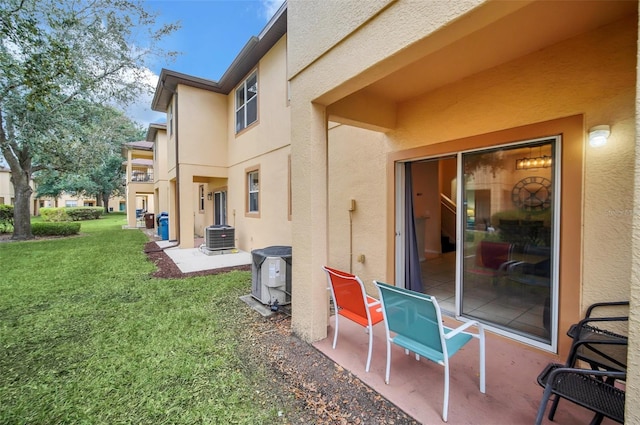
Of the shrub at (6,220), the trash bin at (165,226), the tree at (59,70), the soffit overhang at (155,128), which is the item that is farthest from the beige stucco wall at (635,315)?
the shrub at (6,220)

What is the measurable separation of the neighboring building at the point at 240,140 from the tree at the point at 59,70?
4.36 feet

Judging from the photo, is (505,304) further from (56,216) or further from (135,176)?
(56,216)

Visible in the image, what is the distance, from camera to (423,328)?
2480 millimetres

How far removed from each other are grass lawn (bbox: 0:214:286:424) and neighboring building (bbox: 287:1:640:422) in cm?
123

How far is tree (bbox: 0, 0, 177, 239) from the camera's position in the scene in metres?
4.55

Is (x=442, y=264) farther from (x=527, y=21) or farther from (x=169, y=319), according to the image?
(x=169, y=319)

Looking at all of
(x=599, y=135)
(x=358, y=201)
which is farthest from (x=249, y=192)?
(x=599, y=135)

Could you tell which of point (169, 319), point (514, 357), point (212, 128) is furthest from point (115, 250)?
point (514, 357)

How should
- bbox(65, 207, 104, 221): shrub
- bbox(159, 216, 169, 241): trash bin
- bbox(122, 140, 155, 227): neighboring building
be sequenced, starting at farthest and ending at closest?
1. bbox(65, 207, 104, 221): shrub
2. bbox(122, 140, 155, 227): neighboring building
3. bbox(159, 216, 169, 241): trash bin

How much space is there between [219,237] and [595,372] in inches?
373

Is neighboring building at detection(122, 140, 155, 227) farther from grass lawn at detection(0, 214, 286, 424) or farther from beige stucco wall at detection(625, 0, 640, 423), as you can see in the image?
beige stucco wall at detection(625, 0, 640, 423)

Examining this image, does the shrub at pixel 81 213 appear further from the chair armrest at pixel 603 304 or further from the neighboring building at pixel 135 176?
the chair armrest at pixel 603 304

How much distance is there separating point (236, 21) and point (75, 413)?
14.4 meters

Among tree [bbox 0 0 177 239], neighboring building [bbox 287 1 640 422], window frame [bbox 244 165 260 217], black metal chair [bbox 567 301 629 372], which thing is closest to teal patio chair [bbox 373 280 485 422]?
black metal chair [bbox 567 301 629 372]
